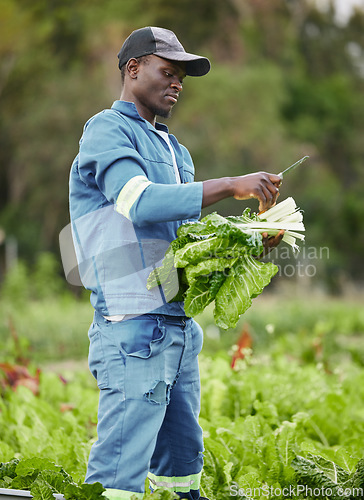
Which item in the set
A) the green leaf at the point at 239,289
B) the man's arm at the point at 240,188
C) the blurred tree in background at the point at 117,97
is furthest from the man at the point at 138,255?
the blurred tree in background at the point at 117,97

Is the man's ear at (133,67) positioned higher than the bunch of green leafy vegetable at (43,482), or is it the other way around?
the man's ear at (133,67)

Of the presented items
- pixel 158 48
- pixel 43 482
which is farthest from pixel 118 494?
pixel 158 48

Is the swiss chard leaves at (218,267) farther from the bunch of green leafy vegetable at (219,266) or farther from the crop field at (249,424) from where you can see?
the crop field at (249,424)

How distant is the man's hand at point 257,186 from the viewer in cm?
257

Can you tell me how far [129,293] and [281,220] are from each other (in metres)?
0.67

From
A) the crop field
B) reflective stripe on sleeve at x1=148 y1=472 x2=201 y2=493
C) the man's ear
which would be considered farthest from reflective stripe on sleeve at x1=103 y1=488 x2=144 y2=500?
the man's ear

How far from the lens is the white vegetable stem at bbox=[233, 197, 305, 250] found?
108 inches

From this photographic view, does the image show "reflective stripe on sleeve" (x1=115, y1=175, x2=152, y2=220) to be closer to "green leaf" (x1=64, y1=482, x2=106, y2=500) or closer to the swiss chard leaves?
the swiss chard leaves

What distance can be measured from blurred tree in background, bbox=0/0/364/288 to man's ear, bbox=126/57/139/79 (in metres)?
19.0

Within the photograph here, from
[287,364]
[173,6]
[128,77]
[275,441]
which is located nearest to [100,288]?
[128,77]

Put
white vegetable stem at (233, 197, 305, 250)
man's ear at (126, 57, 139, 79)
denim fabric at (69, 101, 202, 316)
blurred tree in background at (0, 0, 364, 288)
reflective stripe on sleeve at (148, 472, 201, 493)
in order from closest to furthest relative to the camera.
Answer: denim fabric at (69, 101, 202, 316) < white vegetable stem at (233, 197, 305, 250) < man's ear at (126, 57, 139, 79) < reflective stripe on sleeve at (148, 472, 201, 493) < blurred tree in background at (0, 0, 364, 288)

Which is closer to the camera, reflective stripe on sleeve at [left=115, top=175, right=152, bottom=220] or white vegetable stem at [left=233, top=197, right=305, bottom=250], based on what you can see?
reflective stripe on sleeve at [left=115, top=175, right=152, bottom=220]

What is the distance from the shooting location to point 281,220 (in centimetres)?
283

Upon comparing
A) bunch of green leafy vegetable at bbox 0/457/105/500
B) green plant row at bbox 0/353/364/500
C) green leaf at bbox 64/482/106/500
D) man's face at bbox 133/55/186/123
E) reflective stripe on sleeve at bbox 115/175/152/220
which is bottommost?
green plant row at bbox 0/353/364/500
